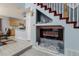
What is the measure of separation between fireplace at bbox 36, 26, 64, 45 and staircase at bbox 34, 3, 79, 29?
13.9 inches

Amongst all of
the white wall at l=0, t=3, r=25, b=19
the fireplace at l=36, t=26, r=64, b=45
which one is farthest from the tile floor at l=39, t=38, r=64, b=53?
the white wall at l=0, t=3, r=25, b=19

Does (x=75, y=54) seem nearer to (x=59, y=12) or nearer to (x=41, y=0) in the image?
(x=59, y=12)

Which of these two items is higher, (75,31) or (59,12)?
(59,12)

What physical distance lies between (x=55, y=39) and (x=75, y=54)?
893 mm

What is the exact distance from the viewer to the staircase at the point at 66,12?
103 inches

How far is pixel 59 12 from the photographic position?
2.97 meters

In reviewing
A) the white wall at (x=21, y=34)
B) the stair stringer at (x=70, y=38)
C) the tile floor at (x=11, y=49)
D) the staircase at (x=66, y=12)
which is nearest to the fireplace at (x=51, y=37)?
the stair stringer at (x=70, y=38)

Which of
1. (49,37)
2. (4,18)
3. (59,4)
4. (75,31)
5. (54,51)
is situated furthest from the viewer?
(4,18)

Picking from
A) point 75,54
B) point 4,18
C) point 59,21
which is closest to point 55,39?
point 59,21

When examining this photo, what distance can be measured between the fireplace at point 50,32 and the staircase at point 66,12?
1.16ft

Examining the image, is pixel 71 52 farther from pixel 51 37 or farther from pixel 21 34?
pixel 21 34

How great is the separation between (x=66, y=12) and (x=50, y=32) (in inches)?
38.0

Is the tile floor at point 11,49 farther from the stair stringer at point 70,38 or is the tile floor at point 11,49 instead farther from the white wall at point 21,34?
the white wall at point 21,34

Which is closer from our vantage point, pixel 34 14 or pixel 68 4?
pixel 68 4
